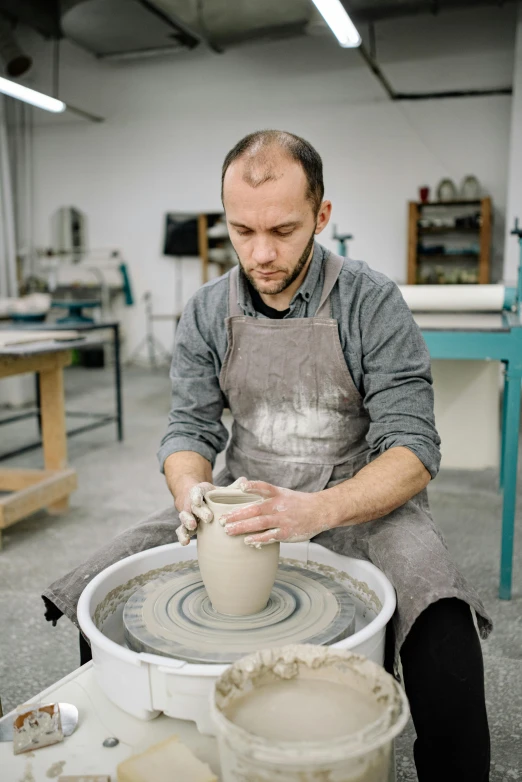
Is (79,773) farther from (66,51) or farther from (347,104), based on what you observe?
(66,51)

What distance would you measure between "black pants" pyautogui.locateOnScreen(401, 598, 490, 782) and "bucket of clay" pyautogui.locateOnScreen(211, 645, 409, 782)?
21 centimetres

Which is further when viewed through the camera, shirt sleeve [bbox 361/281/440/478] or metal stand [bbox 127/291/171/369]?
metal stand [bbox 127/291/171/369]

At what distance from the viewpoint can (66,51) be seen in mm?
7145

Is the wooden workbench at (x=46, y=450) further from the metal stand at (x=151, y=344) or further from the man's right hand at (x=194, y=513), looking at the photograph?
the metal stand at (x=151, y=344)

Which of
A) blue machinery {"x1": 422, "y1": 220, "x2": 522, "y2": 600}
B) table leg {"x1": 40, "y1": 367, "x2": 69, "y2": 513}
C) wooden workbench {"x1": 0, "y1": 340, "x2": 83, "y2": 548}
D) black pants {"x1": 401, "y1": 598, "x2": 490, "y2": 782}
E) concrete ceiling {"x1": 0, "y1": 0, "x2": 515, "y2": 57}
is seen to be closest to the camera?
black pants {"x1": 401, "y1": 598, "x2": 490, "y2": 782}

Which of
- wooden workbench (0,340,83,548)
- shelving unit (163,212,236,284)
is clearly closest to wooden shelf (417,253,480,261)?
shelving unit (163,212,236,284)

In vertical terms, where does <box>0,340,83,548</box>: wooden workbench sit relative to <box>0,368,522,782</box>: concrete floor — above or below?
above

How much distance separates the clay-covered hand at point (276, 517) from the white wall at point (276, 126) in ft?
18.4

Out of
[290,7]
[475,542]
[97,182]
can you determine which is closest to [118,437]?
[475,542]

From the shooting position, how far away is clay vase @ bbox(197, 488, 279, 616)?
90 cm

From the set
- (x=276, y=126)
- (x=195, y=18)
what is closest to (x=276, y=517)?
(x=195, y=18)

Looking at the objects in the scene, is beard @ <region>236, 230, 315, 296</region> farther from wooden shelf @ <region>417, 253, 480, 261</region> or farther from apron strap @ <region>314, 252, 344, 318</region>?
wooden shelf @ <region>417, 253, 480, 261</region>

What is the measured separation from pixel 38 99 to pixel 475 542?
488 centimetres

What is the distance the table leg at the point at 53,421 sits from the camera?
266cm
